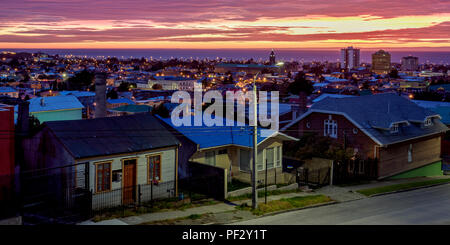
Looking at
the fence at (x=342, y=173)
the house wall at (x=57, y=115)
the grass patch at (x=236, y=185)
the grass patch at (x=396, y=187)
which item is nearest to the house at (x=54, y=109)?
the house wall at (x=57, y=115)

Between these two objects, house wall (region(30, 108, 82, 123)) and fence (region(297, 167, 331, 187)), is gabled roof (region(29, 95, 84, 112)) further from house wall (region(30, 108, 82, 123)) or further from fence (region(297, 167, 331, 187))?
fence (region(297, 167, 331, 187))

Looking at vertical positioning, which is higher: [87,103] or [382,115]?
[382,115]

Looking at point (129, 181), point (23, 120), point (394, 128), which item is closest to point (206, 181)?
point (129, 181)

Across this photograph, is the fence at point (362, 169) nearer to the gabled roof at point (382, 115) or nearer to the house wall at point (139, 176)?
the gabled roof at point (382, 115)

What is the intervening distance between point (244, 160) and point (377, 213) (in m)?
7.70

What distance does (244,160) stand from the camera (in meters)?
26.2

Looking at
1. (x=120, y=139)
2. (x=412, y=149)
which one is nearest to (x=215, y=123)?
(x=120, y=139)

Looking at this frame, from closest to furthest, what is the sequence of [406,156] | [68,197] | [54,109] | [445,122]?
[68,197] < [406,156] < [54,109] < [445,122]

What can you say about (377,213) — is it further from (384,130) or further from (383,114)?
(383,114)

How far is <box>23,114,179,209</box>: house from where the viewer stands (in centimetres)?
1969

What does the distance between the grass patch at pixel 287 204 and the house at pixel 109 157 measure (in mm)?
4245

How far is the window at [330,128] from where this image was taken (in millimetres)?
35000

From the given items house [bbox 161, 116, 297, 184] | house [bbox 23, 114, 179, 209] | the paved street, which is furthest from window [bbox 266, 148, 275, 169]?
house [bbox 23, 114, 179, 209]

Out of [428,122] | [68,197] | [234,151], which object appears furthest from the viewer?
[428,122]
